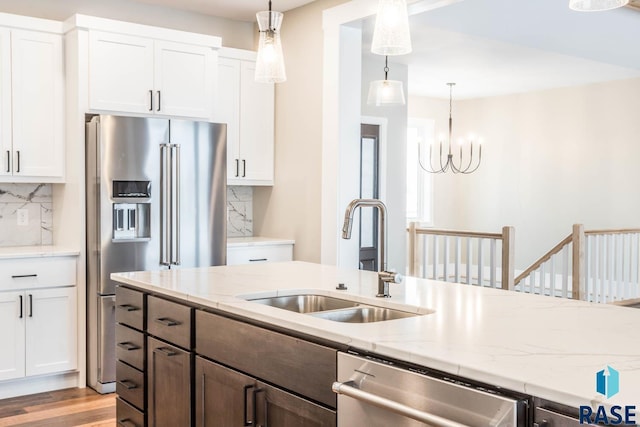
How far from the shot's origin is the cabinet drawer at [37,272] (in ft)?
13.3

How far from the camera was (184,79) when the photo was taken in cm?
475

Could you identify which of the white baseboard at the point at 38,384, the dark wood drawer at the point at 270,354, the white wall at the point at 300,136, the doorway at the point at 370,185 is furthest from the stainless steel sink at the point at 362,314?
the doorway at the point at 370,185

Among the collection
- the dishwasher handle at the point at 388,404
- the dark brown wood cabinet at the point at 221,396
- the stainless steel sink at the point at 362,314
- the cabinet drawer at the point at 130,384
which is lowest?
the cabinet drawer at the point at 130,384

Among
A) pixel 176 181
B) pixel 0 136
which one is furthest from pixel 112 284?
pixel 0 136

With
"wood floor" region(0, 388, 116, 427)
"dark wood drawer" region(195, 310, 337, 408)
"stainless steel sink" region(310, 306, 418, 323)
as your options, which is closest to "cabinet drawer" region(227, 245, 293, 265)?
"wood floor" region(0, 388, 116, 427)

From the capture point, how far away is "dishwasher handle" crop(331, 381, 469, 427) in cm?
149

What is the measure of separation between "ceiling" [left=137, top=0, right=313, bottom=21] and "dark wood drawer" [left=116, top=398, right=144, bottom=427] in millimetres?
3002

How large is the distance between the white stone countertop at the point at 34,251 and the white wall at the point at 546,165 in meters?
5.84

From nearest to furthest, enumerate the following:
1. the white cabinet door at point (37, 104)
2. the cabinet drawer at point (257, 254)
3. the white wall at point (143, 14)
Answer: the white cabinet door at point (37, 104)
the white wall at point (143, 14)
the cabinet drawer at point (257, 254)

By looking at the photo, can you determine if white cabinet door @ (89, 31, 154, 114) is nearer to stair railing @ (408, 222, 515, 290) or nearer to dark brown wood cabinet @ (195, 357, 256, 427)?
dark brown wood cabinet @ (195, 357, 256, 427)

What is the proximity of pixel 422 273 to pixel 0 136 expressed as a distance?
3805 mm

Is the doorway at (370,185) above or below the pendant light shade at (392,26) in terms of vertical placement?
below
